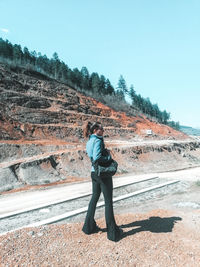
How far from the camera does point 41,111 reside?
3284 centimetres

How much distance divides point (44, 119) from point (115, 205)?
27713mm

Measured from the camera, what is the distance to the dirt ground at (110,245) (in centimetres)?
302

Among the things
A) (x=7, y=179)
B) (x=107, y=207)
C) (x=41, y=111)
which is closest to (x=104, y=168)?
(x=107, y=207)

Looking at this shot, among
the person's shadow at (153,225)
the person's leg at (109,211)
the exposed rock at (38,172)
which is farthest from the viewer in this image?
the exposed rock at (38,172)

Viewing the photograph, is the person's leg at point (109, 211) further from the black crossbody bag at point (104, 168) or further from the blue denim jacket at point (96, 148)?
the blue denim jacket at point (96, 148)

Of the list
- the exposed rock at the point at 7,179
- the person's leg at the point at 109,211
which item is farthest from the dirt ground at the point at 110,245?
the exposed rock at the point at 7,179

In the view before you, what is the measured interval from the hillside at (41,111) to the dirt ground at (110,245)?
20349 mm

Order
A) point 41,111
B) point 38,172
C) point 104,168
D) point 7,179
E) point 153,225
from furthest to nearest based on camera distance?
1. point 41,111
2. point 38,172
3. point 7,179
4. point 153,225
5. point 104,168

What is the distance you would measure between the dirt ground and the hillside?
20.3 m

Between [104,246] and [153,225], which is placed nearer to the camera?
[104,246]

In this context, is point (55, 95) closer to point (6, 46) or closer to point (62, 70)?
point (62, 70)

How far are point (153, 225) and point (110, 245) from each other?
1.35 m

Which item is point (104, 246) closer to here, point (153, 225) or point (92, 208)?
point (92, 208)

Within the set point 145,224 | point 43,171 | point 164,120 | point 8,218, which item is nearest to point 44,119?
point 43,171
